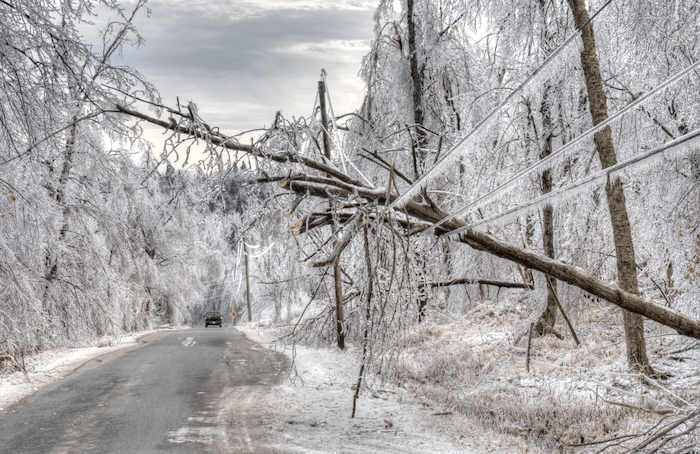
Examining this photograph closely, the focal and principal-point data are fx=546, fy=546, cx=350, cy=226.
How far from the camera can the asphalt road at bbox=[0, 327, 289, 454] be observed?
230 inches

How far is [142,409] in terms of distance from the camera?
7406mm

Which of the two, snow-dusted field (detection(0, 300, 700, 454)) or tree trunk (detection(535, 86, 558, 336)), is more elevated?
tree trunk (detection(535, 86, 558, 336))

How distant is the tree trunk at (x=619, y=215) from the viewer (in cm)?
752

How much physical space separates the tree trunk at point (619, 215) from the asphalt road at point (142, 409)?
5228 millimetres

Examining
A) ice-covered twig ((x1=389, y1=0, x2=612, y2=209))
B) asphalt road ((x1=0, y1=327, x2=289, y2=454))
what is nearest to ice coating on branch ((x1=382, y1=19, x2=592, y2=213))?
ice-covered twig ((x1=389, y1=0, x2=612, y2=209))

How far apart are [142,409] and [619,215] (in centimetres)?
709

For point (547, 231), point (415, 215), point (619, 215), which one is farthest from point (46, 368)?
point (619, 215)

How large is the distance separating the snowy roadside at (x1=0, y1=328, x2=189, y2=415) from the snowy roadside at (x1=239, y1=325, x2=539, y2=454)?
384cm

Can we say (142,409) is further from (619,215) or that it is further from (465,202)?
(619,215)

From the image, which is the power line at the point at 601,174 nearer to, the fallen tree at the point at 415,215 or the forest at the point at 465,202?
the forest at the point at 465,202

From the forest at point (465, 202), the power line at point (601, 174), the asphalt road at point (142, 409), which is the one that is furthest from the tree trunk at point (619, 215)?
the asphalt road at point (142, 409)

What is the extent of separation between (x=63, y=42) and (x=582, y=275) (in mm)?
5408

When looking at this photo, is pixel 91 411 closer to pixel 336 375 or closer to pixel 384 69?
pixel 336 375

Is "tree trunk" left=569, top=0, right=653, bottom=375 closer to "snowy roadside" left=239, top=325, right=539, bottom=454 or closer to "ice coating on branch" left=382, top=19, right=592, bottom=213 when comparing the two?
"snowy roadside" left=239, top=325, right=539, bottom=454
